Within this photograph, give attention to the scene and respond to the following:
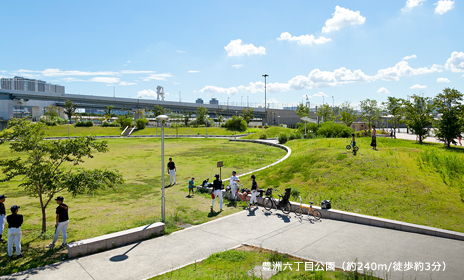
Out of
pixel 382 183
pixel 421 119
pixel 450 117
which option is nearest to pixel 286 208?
pixel 382 183

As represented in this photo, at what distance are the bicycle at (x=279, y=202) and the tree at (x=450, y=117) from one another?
1739 centimetres

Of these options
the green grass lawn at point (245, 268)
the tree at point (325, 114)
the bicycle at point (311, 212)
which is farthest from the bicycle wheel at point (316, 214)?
the tree at point (325, 114)

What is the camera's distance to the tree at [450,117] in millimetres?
21625

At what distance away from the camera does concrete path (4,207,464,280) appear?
7.50 meters

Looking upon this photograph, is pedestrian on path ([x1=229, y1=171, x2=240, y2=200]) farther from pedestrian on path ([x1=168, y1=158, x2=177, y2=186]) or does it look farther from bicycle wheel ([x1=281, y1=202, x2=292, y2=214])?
pedestrian on path ([x1=168, y1=158, x2=177, y2=186])

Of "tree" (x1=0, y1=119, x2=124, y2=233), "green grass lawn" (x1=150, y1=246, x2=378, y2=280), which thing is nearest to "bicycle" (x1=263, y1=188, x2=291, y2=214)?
"green grass lawn" (x1=150, y1=246, x2=378, y2=280)

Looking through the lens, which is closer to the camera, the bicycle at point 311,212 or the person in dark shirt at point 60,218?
the person in dark shirt at point 60,218

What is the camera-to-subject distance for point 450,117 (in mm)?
22031

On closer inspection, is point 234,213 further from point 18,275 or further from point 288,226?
point 18,275

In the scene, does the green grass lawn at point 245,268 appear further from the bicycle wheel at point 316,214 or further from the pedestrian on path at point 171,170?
the pedestrian on path at point 171,170

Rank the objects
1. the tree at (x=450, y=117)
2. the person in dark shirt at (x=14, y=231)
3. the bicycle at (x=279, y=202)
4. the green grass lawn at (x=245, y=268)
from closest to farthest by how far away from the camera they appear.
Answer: the green grass lawn at (x=245, y=268) < the person in dark shirt at (x=14, y=231) < the bicycle at (x=279, y=202) < the tree at (x=450, y=117)

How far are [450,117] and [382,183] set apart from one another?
13.6m

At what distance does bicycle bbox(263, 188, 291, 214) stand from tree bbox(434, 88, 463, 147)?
685 inches

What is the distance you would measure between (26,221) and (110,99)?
125 metres
